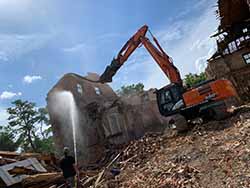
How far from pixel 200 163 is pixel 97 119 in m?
17.6

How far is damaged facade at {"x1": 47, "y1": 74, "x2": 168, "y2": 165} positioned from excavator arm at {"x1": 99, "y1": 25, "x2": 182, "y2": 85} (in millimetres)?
5710

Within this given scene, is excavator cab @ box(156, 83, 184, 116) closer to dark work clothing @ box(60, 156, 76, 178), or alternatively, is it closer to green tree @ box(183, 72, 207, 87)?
dark work clothing @ box(60, 156, 76, 178)

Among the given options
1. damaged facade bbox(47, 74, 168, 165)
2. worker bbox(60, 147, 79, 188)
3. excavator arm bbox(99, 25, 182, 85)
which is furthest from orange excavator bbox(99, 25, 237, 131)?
damaged facade bbox(47, 74, 168, 165)

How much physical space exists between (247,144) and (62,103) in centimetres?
2326

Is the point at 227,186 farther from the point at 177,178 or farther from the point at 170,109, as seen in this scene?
the point at 170,109

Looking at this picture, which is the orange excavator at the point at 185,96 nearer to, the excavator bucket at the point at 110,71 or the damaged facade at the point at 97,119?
the excavator bucket at the point at 110,71

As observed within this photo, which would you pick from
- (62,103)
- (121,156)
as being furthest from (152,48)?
(62,103)

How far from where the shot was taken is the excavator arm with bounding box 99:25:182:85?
52.7 ft

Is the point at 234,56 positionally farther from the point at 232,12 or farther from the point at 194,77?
the point at 194,77

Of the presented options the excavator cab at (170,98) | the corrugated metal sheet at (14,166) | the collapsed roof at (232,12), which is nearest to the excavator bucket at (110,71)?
the excavator cab at (170,98)

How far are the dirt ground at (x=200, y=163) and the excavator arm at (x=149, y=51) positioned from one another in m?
4.63

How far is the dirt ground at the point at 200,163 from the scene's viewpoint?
19.9 ft

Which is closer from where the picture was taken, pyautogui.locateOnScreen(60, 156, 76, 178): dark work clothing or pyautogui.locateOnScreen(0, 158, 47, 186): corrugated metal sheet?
pyautogui.locateOnScreen(60, 156, 76, 178): dark work clothing

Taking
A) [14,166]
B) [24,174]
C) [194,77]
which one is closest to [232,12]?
[24,174]
